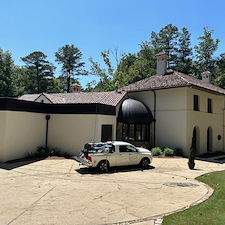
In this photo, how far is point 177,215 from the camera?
6.39 metres

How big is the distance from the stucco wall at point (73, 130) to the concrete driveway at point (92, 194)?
4.19 m

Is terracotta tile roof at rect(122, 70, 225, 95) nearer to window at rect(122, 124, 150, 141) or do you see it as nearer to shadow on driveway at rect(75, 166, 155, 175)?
window at rect(122, 124, 150, 141)

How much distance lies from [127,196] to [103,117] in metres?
10.6

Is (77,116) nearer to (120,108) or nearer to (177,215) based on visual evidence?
(120,108)

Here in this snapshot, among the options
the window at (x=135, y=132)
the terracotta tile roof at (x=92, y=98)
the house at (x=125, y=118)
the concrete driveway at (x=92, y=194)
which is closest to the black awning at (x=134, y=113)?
the house at (x=125, y=118)

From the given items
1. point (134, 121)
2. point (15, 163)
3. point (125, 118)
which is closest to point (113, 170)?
point (15, 163)

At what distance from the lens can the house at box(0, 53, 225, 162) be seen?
16500 mm

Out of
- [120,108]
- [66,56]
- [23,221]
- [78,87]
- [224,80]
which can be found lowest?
[23,221]

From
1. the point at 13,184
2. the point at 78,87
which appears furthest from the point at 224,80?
the point at 13,184

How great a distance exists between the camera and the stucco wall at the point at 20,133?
15141mm

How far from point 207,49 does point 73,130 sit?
40.6 metres

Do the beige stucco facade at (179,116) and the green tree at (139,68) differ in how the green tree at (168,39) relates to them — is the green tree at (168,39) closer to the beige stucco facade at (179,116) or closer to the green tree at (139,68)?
the green tree at (139,68)

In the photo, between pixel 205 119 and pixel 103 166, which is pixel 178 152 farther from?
pixel 103 166

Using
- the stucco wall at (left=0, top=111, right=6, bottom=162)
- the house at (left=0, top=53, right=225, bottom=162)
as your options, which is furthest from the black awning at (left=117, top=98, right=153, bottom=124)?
the stucco wall at (left=0, top=111, right=6, bottom=162)
